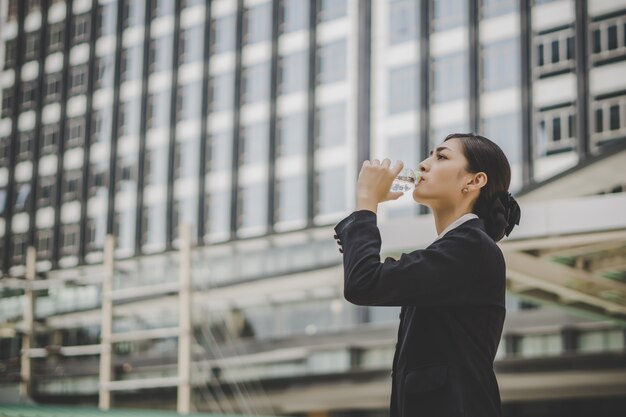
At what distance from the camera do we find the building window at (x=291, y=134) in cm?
3712

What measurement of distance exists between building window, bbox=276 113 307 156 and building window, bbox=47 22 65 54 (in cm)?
1455

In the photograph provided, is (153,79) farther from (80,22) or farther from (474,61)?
(474,61)

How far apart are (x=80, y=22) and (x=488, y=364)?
46.8m

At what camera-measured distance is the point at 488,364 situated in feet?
6.47

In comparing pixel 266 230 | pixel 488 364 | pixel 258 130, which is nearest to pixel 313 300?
pixel 266 230

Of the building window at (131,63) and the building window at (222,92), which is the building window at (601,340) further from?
the building window at (131,63)

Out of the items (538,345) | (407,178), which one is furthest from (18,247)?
(407,178)

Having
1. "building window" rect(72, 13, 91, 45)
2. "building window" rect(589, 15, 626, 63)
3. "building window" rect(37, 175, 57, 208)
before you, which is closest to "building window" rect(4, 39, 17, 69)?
"building window" rect(72, 13, 91, 45)

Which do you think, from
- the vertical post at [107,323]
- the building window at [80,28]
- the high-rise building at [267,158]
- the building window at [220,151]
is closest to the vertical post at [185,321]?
the vertical post at [107,323]

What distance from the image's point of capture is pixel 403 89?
3484 centimetres

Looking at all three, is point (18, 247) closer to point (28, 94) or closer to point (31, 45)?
point (28, 94)

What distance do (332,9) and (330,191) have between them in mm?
6572

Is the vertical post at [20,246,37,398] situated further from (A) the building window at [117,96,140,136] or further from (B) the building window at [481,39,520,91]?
(A) the building window at [117,96,140,136]

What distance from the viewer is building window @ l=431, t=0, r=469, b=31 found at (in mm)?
33844
